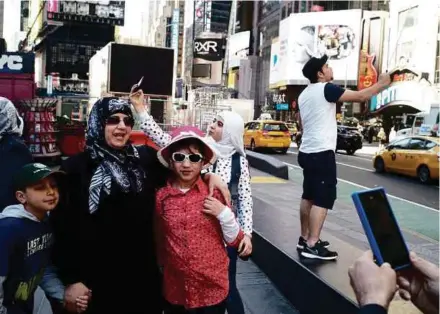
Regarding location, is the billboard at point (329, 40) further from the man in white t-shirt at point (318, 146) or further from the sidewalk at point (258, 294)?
the man in white t-shirt at point (318, 146)

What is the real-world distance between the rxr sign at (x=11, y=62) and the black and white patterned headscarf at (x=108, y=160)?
44.1 ft

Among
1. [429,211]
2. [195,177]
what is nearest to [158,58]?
[429,211]

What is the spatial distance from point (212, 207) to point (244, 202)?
891 mm

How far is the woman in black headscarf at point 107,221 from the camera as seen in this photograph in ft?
8.11

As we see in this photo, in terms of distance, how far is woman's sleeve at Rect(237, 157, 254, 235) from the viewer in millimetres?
3324

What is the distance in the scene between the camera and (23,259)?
238 centimetres

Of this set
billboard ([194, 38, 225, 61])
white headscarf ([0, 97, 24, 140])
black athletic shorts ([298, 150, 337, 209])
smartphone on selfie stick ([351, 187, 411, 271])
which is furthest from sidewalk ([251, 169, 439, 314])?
billboard ([194, 38, 225, 61])

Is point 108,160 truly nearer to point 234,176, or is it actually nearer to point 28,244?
point 28,244

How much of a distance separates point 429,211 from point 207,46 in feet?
240

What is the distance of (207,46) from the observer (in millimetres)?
80625

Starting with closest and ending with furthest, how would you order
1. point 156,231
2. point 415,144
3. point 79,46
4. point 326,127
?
point 156,231 → point 326,127 → point 415,144 → point 79,46

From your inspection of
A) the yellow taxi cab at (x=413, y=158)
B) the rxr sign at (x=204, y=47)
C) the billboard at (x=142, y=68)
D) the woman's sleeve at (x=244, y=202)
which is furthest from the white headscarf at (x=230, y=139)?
the rxr sign at (x=204, y=47)

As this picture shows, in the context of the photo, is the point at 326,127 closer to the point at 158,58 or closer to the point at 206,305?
the point at 206,305

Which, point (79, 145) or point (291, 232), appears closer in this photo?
point (291, 232)
